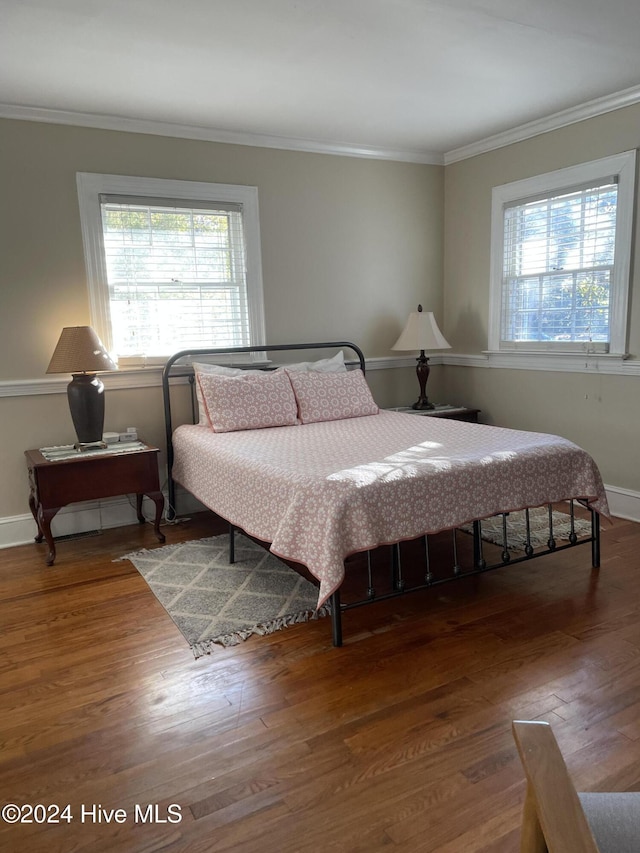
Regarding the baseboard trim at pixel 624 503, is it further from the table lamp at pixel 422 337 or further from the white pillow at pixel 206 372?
the white pillow at pixel 206 372

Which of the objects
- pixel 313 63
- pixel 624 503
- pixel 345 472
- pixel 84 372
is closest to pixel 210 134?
pixel 313 63

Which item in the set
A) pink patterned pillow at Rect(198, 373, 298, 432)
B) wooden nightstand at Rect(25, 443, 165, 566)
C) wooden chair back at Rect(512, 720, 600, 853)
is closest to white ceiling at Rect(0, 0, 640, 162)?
pink patterned pillow at Rect(198, 373, 298, 432)

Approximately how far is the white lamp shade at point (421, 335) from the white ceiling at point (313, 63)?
1.32 metres

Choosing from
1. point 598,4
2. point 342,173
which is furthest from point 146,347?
point 598,4

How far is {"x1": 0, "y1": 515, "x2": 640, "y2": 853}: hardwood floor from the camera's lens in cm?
160

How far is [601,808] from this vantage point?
1025mm

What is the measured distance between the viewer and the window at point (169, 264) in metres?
3.89

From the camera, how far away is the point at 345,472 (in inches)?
102

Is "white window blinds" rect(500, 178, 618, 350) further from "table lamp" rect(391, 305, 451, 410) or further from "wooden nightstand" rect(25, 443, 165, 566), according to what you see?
"wooden nightstand" rect(25, 443, 165, 566)

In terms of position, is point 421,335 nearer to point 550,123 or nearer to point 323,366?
point 323,366

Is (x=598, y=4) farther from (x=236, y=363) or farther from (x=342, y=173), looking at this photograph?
(x=236, y=363)

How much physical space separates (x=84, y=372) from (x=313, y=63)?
2072 mm

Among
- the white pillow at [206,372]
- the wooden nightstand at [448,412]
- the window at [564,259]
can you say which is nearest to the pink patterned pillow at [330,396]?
the white pillow at [206,372]

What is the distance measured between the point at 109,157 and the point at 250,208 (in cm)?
96
